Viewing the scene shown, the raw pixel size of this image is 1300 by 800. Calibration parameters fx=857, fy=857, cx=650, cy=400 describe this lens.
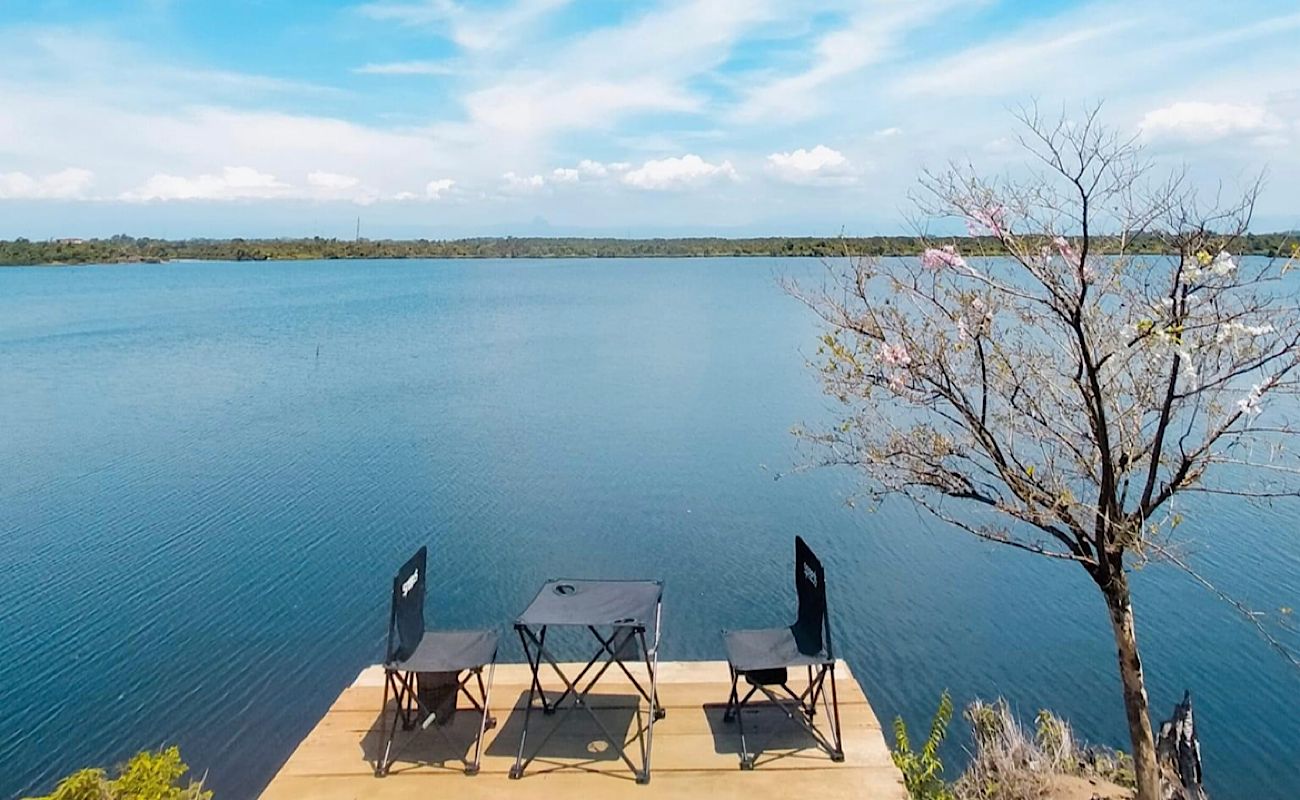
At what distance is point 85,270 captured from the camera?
2921 inches

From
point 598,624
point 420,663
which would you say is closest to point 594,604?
point 598,624

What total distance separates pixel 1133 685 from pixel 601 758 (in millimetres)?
2751

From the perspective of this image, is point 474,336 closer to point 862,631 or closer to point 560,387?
point 560,387

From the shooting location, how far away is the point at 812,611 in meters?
4.43

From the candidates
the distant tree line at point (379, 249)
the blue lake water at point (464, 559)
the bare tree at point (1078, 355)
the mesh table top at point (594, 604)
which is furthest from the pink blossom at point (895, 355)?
the distant tree line at point (379, 249)

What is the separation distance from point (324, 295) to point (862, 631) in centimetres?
4578

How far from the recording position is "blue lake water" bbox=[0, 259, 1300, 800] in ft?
22.0

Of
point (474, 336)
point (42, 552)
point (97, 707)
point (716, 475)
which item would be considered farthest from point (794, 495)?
point (474, 336)

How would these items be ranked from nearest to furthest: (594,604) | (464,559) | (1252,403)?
(1252,403)
(594,604)
(464,559)

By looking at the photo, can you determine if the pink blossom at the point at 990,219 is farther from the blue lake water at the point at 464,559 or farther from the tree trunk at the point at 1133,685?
the blue lake water at the point at 464,559

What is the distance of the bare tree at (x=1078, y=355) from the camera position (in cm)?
395

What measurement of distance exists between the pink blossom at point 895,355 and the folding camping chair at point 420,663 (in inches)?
98.4

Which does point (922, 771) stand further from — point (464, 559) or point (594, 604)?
point (464, 559)

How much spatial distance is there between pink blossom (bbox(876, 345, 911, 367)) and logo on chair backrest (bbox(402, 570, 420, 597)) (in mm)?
2717
